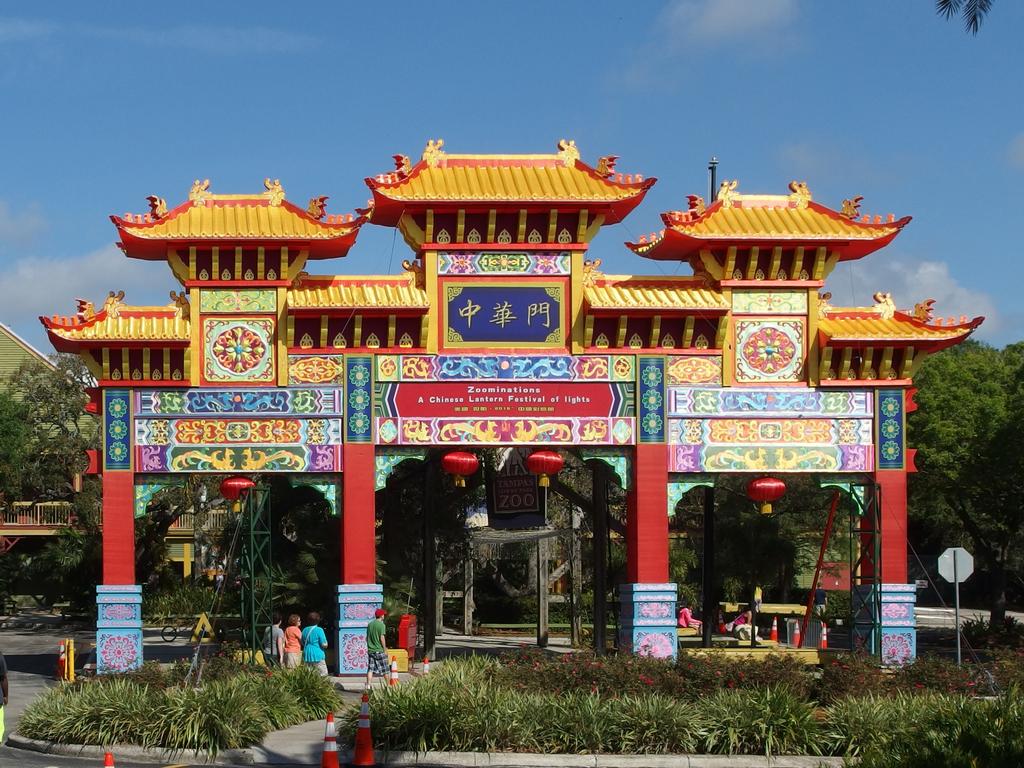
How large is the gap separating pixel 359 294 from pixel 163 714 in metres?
11.5

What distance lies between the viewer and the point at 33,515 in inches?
2099

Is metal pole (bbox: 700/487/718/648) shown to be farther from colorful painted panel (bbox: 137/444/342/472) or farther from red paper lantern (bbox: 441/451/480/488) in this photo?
colorful painted panel (bbox: 137/444/342/472)

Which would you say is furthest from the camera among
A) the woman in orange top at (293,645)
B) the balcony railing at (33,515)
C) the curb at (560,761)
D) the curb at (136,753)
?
the balcony railing at (33,515)

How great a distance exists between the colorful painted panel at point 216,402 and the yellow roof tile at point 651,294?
20.9 ft

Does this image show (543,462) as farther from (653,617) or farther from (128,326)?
(128,326)

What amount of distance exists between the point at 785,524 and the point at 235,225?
82.3 ft

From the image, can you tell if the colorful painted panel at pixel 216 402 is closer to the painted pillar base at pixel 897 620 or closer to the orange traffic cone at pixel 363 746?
the orange traffic cone at pixel 363 746

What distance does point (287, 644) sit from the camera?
28.9m

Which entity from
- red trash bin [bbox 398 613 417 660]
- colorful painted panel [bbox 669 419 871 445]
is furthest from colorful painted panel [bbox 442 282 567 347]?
red trash bin [bbox 398 613 417 660]

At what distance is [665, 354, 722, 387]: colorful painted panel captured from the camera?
30.9m

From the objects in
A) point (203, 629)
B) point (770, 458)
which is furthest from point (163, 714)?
point (203, 629)

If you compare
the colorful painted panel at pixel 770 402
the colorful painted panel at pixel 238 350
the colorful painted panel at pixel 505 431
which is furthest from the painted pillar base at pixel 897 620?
the colorful painted panel at pixel 238 350

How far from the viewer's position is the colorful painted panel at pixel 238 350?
3031 cm

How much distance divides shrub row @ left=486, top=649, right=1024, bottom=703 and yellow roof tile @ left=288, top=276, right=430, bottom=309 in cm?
845
